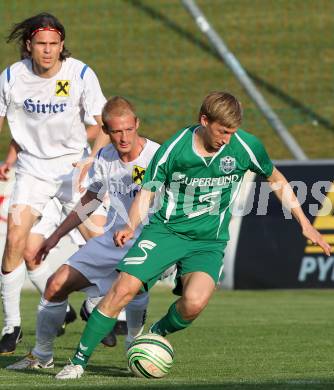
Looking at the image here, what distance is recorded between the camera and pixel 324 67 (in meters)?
20.5

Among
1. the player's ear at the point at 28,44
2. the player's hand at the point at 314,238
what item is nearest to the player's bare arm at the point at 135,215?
the player's hand at the point at 314,238

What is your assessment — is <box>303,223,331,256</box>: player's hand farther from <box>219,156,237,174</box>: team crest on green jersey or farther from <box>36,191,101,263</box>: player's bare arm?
<box>36,191,101,263</box>: player's bare arm

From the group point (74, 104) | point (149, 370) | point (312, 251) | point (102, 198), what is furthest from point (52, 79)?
point (312, 251)

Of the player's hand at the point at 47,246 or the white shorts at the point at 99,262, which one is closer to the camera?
the white shorts at the point at 99,262

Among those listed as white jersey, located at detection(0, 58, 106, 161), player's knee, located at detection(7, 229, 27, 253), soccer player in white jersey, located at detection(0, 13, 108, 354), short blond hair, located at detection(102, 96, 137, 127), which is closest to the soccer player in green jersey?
short blond hair, located at detection(102, 96, 137, 127)

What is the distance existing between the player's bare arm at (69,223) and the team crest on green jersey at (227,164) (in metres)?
1.06

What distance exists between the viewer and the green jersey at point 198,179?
7.12 meters

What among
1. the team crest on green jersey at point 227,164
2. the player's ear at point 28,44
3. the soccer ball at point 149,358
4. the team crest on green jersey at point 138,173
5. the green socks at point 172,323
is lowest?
the soccer ball at point 149,358

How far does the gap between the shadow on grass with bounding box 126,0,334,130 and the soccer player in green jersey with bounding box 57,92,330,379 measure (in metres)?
12.2

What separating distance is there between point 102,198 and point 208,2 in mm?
15064

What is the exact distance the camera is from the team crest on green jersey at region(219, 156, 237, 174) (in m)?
7.17

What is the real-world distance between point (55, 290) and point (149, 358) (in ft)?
2.88

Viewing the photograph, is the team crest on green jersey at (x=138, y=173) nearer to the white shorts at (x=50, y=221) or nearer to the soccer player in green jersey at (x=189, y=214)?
the soccer player in green jersey at (x=189, y=214)

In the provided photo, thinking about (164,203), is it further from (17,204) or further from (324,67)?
(324,67)
